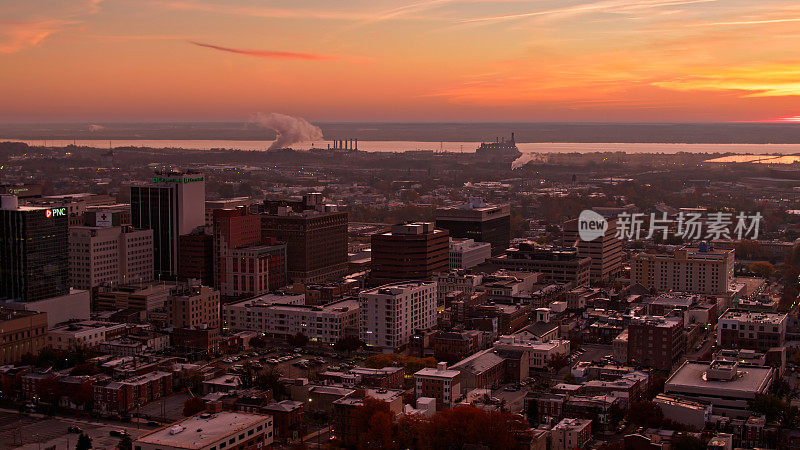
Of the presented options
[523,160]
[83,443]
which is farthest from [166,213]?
[523,160]

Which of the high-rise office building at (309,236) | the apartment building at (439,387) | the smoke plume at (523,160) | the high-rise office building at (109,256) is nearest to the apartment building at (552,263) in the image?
the high-rise office building at (309,236)

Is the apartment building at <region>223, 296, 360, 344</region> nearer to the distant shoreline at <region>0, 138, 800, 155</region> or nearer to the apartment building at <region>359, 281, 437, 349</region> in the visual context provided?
the apartment building at <region>359, 281, 437, 349</region>

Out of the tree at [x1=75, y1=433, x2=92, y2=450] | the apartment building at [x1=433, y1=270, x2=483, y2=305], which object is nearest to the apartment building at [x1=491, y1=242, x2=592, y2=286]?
the apartment building at [x1=433, y1=270, x2=483, y2=305]

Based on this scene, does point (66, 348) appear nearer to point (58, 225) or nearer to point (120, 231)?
point (58, 225)

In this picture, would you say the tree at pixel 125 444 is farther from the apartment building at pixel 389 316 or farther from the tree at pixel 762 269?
the tree at pixel 762 269

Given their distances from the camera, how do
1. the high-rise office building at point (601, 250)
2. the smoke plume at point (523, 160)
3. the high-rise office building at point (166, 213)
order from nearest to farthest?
the high-rise office building at point (166, 213), the high-rise office building at point (601, 250), the smoke plume at point (523, 160)

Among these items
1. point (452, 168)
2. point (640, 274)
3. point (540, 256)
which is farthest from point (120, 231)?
point (452, 168)
